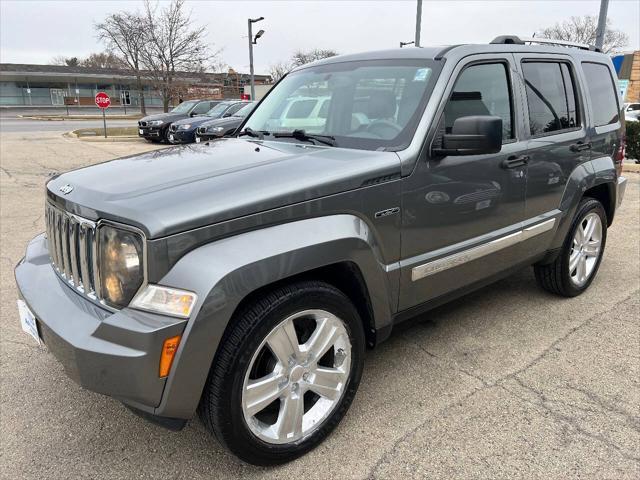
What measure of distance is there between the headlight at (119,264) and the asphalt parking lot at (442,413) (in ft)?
2.38

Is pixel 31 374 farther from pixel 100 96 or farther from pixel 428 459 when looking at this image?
pixel 100 96

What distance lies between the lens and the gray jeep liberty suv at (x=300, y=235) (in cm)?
193

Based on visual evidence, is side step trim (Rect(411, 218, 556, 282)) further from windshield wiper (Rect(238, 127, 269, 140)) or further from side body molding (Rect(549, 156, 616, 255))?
windshield wiper (Rect(238, 127, 269, 140))

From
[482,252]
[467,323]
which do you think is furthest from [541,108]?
[467,323]

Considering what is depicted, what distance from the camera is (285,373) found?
2258 millimetres

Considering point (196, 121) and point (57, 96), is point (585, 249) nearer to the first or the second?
point (196, 121)

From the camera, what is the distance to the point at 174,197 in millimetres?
2033

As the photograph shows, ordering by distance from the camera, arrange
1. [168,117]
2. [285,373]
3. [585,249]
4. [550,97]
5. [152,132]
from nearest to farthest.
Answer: [285,373] → [550,97] → [585,249] → [152,132] → [168,117]

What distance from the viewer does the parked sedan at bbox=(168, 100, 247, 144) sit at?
50.7ft

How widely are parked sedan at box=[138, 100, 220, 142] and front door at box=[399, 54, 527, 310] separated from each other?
51.5ft

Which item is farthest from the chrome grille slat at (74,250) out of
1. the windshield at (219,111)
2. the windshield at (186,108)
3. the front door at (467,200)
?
the windshield at (186,108)

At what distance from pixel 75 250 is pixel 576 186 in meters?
3.42

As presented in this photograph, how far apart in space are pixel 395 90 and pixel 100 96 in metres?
18.9

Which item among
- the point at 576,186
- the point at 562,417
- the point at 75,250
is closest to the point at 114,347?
the point at 75,250
